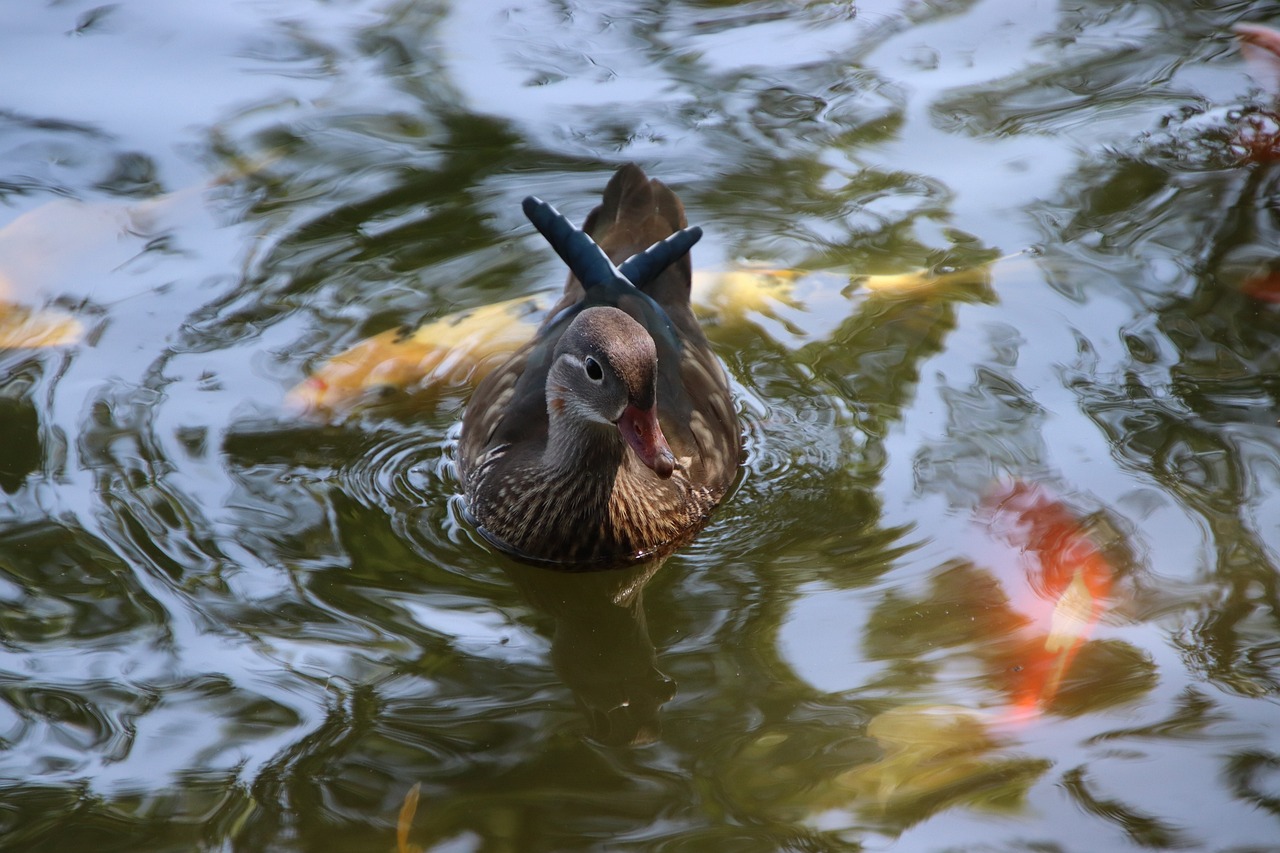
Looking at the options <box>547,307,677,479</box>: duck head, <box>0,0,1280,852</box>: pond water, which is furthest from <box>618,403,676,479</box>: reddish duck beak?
<box>0,0,1280,852</box>: pond water

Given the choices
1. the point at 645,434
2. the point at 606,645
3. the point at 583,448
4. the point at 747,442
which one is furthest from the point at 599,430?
the point at 606,645

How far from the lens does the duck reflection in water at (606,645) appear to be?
149 inches

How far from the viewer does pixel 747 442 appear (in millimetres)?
5047

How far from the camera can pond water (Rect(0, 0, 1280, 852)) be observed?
3.54 m

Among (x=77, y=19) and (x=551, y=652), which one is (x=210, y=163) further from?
(x=551, y=652)

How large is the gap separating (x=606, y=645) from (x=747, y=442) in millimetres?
1219

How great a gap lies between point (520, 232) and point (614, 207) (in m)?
0.62

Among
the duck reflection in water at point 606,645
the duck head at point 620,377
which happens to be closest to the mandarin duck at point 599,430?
the duck head at point 620,377

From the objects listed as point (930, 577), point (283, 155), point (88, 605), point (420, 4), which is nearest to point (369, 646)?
point (88, 605)

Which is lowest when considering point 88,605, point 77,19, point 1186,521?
point 1186,521

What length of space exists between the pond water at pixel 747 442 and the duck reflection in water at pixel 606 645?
19mm

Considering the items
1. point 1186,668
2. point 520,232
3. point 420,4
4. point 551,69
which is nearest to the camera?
point 1186,668

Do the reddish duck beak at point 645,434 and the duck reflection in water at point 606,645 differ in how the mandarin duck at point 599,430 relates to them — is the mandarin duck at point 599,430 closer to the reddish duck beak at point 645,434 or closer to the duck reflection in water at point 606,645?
the reddish duck beak at point 645,434

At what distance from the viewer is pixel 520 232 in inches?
238
